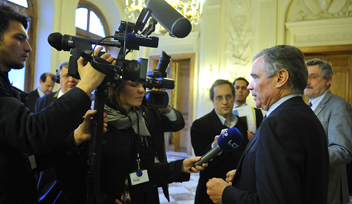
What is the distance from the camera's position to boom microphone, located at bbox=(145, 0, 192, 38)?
44.4 inches

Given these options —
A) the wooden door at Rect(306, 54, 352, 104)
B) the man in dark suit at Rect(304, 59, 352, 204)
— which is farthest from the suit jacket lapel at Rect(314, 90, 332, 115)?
the wooden door at Rect(306, 54, 352, 104)

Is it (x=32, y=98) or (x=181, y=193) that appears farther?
(x=181, y=193)

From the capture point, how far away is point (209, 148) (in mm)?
2201

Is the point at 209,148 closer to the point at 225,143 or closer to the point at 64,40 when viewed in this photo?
the point at 225,143

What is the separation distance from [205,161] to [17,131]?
869 mm

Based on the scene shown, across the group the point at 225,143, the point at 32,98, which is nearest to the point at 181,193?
the point at 32,98

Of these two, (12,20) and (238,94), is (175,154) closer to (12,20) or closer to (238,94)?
(238,94)

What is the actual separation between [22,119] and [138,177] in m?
0.79

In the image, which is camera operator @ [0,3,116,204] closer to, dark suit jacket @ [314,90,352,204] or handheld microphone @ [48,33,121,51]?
handheld microphone @ [48,33,121,51]

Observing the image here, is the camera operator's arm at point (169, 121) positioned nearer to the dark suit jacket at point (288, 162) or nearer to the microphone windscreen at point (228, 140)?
the microphone windscreen at point (228, 140)

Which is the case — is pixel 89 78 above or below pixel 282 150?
above

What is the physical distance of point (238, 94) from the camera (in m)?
3.93

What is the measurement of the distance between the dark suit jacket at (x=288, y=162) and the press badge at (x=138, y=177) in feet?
1.92

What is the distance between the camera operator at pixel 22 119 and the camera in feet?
3.17
